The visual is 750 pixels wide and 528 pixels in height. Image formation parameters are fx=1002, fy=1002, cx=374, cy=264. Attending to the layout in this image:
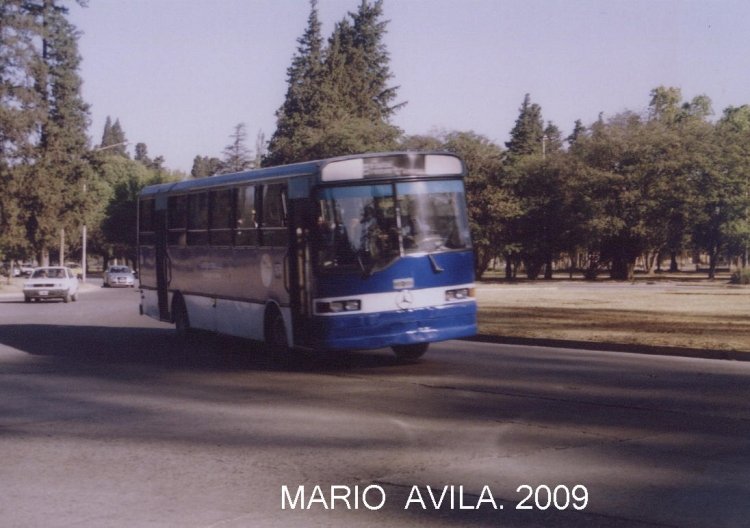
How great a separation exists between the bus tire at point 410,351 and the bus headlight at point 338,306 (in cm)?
242

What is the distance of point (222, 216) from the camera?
18.4 m

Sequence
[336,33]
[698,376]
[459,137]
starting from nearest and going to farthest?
[698,376], [459,137], [336,33]

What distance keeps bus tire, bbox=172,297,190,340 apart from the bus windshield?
732 cm

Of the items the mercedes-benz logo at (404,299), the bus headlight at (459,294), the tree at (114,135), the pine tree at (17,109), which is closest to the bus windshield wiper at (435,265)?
the bus headlight at (459,294)

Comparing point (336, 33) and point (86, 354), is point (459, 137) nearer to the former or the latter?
point (336, 33)

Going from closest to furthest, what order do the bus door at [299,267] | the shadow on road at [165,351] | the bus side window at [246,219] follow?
the bus door at [299,267] → the shadow on road at [165,351] → the bus side window at [246,219]

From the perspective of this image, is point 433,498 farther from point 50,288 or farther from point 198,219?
point 50,288

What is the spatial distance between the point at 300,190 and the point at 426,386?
3618 mm

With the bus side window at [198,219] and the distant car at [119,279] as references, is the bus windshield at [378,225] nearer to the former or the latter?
the bus side window at [198,219]

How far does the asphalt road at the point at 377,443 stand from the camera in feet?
23.1

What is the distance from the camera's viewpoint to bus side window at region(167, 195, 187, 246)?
20.5 m

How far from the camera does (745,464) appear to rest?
8391 millimetres

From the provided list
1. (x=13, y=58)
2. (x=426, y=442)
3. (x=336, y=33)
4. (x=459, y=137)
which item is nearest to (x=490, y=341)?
(x=426, y=442)

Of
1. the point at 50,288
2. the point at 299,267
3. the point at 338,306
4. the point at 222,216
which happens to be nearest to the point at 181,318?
the point at 222,216
